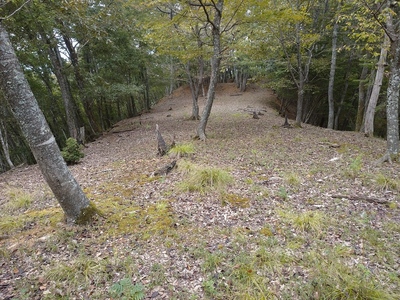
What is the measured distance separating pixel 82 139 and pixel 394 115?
486 inches

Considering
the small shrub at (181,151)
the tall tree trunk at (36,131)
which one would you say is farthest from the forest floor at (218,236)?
the small shrub at (181,151)

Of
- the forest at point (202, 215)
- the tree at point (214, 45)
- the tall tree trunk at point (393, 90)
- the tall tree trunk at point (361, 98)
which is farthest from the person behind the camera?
the tall tree trunk at point (361, 98)

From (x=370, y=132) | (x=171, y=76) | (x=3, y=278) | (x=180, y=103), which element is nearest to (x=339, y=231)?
(x=3, y=278)

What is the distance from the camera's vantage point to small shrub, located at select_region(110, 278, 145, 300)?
8.20 ft

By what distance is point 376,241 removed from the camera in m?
3.17

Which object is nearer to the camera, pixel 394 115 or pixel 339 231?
pixel 339 231

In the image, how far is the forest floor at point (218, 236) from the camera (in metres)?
2.59

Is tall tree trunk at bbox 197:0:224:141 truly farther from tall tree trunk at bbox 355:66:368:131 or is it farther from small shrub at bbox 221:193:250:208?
tall tree trunk at bbox 355:66:368:131

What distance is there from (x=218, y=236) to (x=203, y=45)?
1141cm

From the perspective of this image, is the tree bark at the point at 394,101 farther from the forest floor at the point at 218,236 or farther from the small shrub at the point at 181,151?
the small shrub at the point at 181,151

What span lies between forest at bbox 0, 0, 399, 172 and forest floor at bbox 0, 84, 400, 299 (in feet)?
11.2

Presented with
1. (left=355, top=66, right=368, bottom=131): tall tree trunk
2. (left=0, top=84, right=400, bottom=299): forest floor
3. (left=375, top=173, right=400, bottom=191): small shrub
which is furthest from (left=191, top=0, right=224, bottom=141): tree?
(left=355, top=66, right=368, bottom=131): tall tree trunk

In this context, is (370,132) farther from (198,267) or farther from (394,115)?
(198,267)

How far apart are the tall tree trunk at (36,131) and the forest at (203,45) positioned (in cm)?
226
